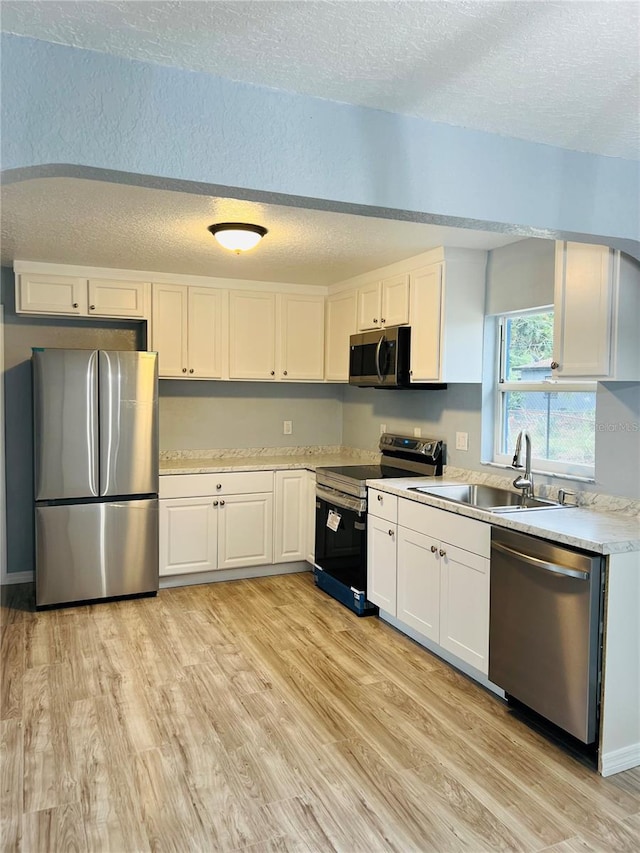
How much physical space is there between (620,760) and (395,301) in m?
2.82

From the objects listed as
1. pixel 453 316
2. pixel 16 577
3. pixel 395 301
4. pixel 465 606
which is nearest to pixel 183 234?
pixel 395 301

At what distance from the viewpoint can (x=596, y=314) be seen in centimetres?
274

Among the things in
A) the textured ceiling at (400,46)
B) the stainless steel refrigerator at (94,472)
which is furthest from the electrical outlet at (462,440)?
the textured ceiling at (400,46)

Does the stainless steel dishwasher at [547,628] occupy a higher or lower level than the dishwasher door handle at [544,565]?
lower

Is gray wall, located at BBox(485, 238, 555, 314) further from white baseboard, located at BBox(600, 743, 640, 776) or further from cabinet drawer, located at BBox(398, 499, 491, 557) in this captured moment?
white baseboard, located at BBox(600, 743, 640, 776)

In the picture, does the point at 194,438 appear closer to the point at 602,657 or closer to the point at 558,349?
the point at 558,349

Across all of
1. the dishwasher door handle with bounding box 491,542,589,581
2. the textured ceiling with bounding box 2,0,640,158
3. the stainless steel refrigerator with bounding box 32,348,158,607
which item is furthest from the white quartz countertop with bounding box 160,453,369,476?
the textured ceiling with bounding box 2,0,640,158

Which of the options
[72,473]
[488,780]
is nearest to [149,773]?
[488,780]

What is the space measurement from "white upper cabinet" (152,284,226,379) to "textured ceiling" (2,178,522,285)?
0.18m

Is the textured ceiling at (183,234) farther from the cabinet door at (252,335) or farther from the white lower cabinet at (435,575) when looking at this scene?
the white lower cabinet at (435,575)

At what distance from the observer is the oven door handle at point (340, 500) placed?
402 centimetres

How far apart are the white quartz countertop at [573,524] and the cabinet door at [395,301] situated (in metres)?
1.32

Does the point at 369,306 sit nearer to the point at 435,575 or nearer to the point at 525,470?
the point at 525,470

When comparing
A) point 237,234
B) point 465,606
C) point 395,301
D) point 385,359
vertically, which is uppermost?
point 237,234
